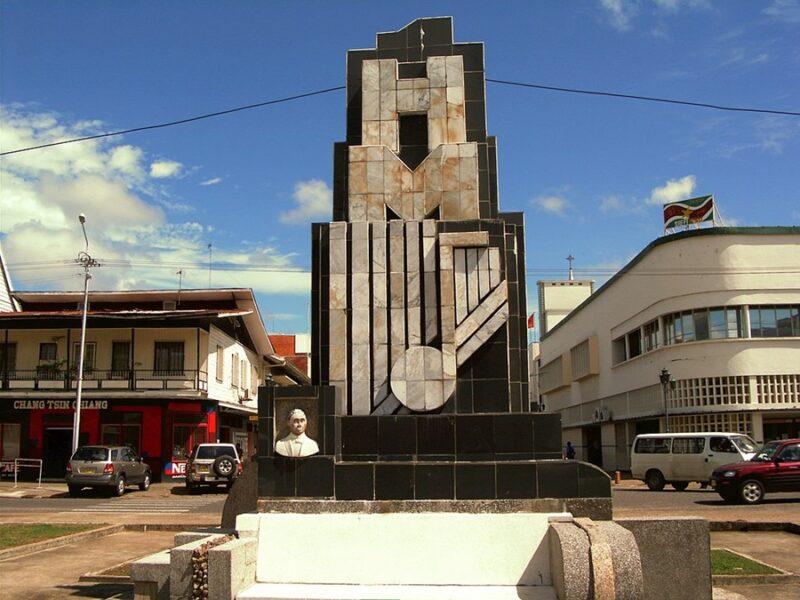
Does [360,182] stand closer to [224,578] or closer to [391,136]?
[391,136]

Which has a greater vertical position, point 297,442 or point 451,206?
point 451,206

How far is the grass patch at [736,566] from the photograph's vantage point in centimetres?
977

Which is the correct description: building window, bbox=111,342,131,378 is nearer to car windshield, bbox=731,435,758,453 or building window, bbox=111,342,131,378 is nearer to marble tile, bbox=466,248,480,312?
car windshield, bbox=731,435,758,453

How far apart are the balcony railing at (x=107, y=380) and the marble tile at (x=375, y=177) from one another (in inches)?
975

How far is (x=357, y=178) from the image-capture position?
10.2m

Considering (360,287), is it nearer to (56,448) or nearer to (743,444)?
(743,444)

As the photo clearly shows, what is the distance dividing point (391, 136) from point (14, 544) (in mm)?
8846

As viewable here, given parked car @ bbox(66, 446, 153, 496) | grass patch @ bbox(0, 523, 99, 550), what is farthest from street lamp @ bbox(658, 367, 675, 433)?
grass patch @ bbox(0, 523, 99, 550)

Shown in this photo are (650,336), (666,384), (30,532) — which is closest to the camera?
(30,532)

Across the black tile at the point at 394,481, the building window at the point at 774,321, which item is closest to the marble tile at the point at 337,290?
the black tile at the point at 394,481

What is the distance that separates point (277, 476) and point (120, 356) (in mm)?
28066

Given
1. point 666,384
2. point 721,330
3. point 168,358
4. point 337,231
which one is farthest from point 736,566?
point 168,358

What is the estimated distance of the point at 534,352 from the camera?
85.5m

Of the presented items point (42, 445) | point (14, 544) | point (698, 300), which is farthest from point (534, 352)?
point (14, 544)
